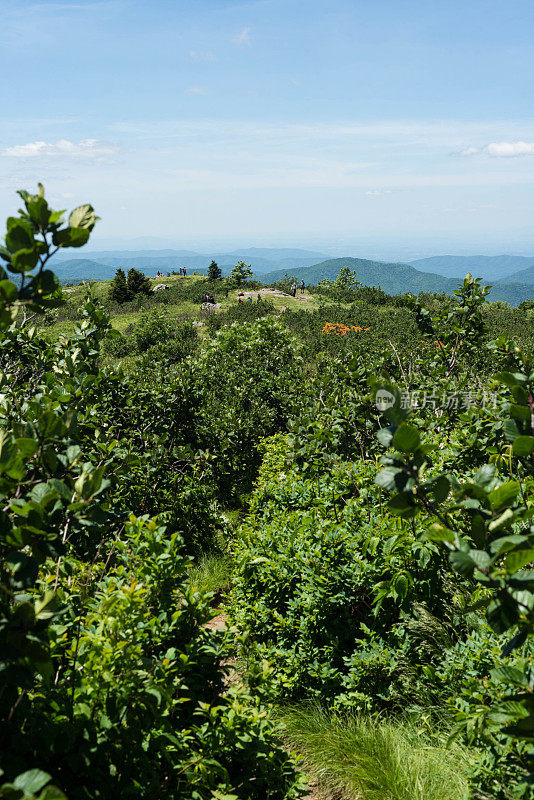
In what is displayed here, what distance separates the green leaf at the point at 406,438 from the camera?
1.37 m

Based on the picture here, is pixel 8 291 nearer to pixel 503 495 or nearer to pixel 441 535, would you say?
pixel 441 535

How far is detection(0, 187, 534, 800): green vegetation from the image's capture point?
1.41 meters

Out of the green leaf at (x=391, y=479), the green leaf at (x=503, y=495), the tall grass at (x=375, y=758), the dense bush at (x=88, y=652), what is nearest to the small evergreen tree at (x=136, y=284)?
the dense bush at (x=88, y=652)

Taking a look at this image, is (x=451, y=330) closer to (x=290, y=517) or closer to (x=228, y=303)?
(x=290, y=517)

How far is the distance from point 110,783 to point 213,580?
3386 millimetres

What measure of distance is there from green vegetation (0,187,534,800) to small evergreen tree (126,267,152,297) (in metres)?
30.1

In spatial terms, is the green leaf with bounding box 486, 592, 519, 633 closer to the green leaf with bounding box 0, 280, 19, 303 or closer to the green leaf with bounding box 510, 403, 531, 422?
the green leaf with bounding box 510, 403, 531, 422

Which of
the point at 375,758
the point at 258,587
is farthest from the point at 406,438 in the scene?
the point at 258,587

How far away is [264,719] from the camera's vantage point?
8.24 feet

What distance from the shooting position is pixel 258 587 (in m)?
4.03

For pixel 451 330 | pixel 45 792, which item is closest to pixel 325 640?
pixel 45 792

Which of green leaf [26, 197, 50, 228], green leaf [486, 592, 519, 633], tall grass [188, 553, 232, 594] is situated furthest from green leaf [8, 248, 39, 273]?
tall grass [188, 553, 232, 594]

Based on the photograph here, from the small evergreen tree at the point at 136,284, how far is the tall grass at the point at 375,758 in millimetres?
34371

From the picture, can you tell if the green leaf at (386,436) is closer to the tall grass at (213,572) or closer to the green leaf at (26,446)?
the green leaf at (26,446)
